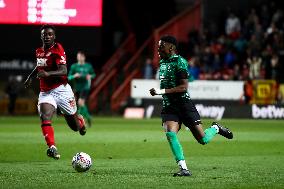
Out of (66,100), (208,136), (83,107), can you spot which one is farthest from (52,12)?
(208,136)

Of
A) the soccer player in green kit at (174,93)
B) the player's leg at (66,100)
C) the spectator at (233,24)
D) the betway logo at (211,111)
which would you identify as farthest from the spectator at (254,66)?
the soccer player in green kit at (174,93)

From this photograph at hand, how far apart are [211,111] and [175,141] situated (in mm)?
20647

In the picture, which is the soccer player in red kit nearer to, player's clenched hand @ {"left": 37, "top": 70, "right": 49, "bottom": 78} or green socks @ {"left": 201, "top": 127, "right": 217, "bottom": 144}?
player's clenched hand @ {"left": 37, "top": 70, "right": 49, "bottom": 78}

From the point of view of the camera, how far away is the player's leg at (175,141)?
12180 mm

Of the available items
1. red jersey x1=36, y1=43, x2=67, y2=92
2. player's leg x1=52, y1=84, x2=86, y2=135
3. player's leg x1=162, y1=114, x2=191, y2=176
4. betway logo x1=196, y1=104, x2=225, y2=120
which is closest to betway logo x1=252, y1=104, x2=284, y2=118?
betway logo x1=196, y1=104, x2=225, y2=120

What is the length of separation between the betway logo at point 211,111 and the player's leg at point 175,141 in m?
20.2

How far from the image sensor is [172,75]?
12.5m

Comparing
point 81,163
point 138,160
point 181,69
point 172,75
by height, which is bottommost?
point 138,160

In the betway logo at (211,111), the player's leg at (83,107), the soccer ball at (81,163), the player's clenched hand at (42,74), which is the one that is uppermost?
the player's clenched hand at (42,74)

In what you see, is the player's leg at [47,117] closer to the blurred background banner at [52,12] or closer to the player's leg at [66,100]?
the player's leg at [66,100]

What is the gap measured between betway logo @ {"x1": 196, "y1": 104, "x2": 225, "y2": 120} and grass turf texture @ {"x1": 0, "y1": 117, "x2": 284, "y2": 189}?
8417 millimetres

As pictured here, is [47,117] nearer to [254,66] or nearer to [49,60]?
[49,60]

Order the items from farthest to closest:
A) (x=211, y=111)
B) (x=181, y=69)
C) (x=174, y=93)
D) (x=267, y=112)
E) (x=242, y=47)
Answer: (x=242, y=47) → (x=211, y=111) → (x=267, y=112) → (x=174, y=93) → (x=181, y=69)

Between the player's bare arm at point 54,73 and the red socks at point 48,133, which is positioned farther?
the player's bare arm at point 54,73
